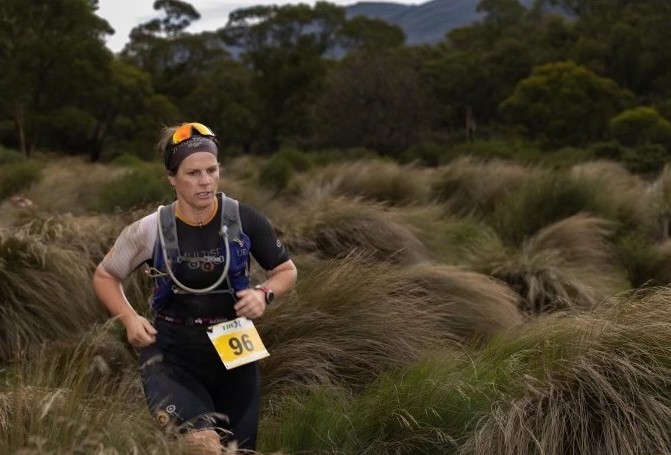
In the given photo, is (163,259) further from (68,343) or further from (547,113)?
(547,113)

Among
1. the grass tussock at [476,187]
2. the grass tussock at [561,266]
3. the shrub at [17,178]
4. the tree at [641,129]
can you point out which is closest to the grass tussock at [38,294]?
the grass tussock at [561,266]

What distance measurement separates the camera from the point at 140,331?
3.52m

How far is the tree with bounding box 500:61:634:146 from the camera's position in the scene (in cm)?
2898

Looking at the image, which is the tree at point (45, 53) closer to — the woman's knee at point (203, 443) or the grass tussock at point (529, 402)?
the grass tussock at point (529, 402)

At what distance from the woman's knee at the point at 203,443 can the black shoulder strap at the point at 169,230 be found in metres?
0.74

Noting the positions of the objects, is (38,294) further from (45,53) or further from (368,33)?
(368,33)

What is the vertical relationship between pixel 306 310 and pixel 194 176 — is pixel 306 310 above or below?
below

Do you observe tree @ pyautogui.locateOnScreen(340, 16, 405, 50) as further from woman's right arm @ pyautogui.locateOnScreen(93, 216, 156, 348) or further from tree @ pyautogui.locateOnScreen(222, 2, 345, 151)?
woman's right arm @ pyautogui.locateOnScreen(93, 216, 156, 348)

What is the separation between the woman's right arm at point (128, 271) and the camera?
11.6 feet

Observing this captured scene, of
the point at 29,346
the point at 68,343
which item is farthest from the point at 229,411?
the point at 29,346

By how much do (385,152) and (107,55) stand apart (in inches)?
397

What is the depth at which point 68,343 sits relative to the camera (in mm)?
5520

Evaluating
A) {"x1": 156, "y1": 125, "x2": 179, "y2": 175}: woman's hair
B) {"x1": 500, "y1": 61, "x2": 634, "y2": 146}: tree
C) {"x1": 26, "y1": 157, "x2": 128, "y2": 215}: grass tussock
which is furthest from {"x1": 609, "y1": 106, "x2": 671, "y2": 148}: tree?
{"x1": 156, "y1": 125, "x2": 179, "y2": 175}: woman's hair

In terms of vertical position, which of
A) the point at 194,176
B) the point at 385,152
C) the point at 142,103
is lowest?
the point at 385,152
